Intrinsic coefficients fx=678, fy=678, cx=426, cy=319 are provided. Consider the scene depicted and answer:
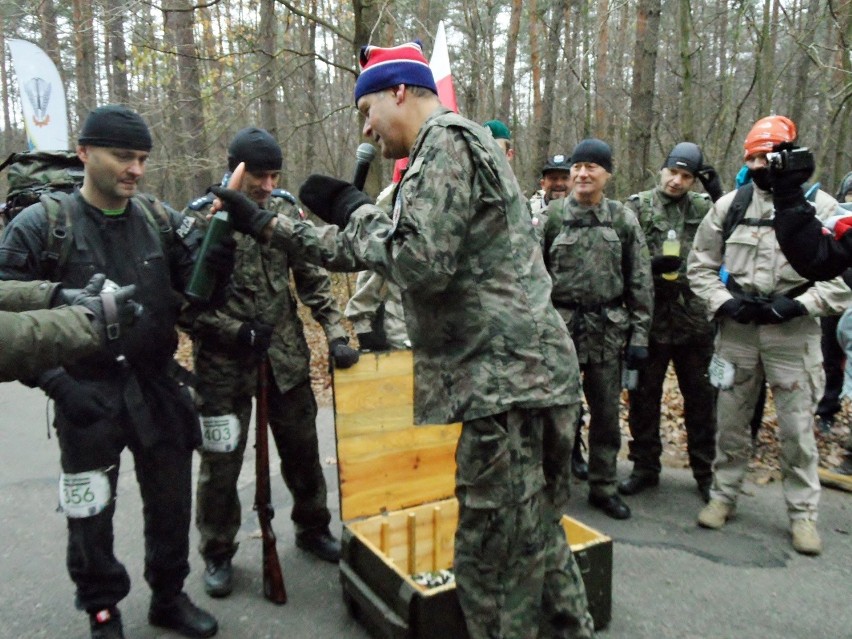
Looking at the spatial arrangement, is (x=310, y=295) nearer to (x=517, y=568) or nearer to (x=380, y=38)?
(x=517, y=568)

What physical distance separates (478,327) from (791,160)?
5.66 feet

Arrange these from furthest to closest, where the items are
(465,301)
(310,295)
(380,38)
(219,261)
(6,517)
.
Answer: (380,38) < (6,517) < (310,295) < (219,261) < (465,301)

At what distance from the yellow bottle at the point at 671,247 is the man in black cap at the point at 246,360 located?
2435mm

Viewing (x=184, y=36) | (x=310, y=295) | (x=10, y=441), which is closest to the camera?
(x=310, y=295)

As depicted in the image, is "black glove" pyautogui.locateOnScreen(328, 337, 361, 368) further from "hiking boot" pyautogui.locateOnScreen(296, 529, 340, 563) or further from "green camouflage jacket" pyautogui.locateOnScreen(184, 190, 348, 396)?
"hiking boot" pyautogui.locateOnScreen(296, 529, 340, 563)

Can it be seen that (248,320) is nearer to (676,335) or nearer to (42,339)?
(42,339)

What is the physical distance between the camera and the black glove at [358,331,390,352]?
16.4ft

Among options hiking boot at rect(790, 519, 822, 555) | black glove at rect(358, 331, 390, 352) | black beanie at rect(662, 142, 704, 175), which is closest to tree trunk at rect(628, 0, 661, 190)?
black beanie at rect(662, 142, 704, 175)

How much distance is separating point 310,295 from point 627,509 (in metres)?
2.56

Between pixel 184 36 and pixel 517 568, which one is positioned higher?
pixel 184 36

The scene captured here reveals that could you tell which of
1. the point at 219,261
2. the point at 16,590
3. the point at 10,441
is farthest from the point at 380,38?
the point at 16,590

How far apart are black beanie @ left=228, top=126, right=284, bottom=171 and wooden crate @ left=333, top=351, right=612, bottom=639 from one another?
43.9 inches

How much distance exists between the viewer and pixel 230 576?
3.69 meters

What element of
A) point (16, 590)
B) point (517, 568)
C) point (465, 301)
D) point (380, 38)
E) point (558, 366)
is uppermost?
point (380, 38)
